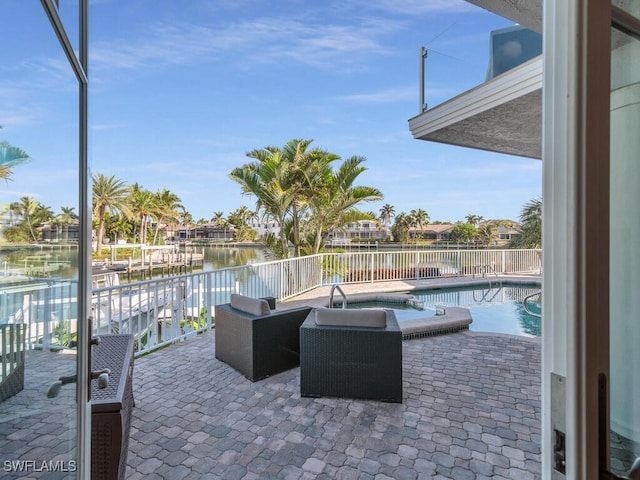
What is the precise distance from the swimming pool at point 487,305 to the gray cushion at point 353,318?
8.21ft

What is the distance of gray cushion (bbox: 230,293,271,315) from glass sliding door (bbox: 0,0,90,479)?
88.1 inches

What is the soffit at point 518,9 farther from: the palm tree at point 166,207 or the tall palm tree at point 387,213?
the tall palm tree at point 387,213

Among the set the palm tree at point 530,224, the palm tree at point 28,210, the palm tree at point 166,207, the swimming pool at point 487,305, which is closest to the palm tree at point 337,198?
the swimming pool at point 487,305

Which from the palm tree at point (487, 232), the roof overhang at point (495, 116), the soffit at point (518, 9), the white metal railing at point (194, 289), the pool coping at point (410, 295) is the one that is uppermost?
the soffit at point (518, 9)

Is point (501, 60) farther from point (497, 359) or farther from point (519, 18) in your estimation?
point (497, 359)

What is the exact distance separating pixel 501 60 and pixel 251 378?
17.0 ft

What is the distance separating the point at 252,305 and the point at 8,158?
286cm

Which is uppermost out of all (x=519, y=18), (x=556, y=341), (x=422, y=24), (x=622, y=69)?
(x=422, y=24)

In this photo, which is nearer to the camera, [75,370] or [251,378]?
[75,370]

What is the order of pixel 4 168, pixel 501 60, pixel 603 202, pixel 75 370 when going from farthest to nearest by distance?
pixel 501 60 → pixel 75 370 → pixel 4 168 → pixel 603 202

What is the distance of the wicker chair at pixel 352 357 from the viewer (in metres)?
2.85

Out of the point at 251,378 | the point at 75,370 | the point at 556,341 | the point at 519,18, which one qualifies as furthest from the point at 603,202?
the point at 519,18

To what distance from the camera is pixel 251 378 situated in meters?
3.28

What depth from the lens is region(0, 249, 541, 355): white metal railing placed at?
0.93 metres
